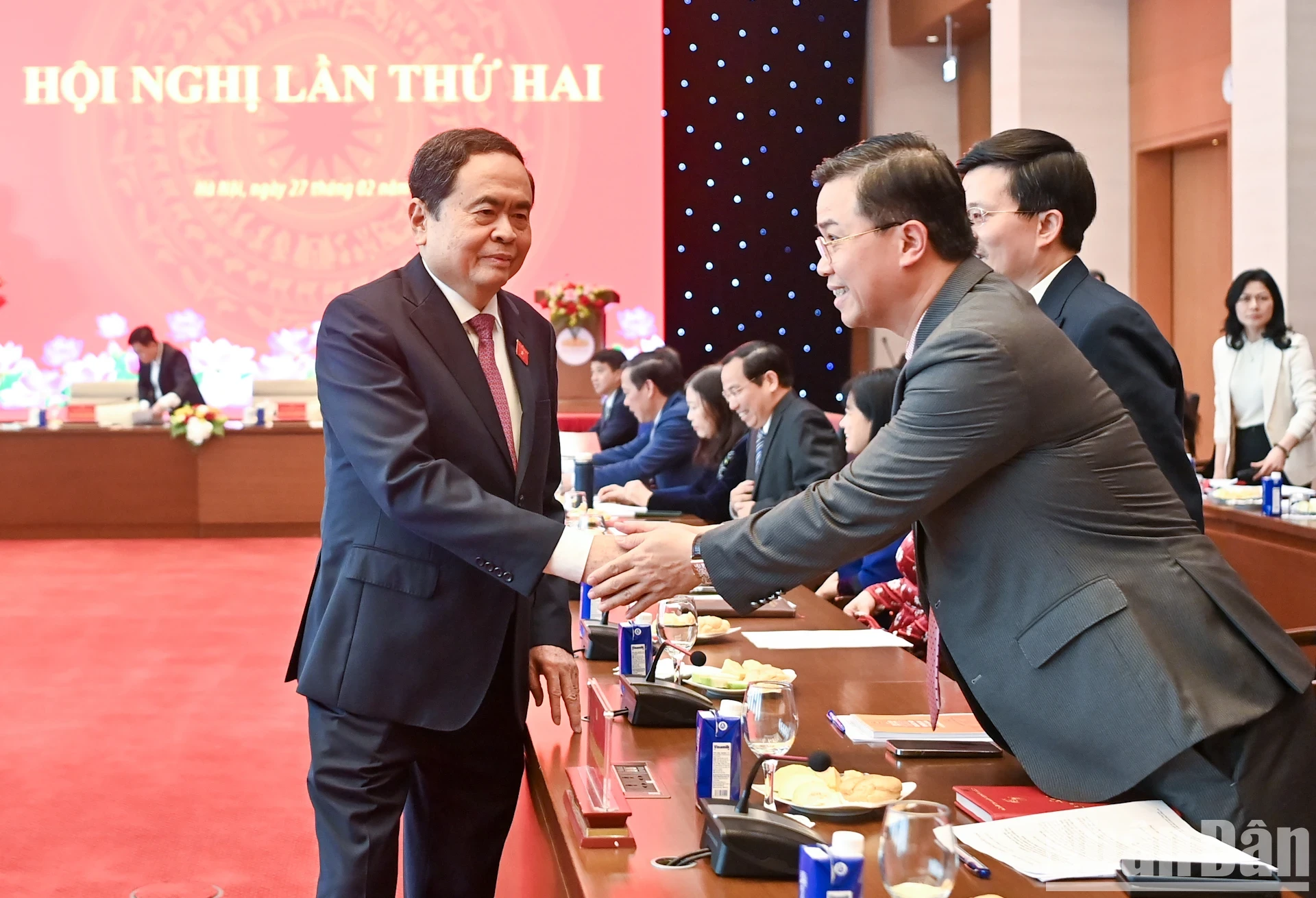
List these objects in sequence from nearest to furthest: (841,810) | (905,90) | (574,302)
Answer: (841,810)
(574,302)
(905,90)

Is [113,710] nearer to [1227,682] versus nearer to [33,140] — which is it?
[1227,682]

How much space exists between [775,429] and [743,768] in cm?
272

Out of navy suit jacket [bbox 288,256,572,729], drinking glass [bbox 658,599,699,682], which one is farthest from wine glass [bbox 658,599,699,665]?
navy suit jacket [bbox 288,256,572,729]

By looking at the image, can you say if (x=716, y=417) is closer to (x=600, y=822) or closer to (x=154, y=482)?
(x=600, y=822)

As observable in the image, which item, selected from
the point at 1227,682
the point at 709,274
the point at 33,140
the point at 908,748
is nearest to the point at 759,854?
the point at 908,748

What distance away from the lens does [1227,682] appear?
5.09ft

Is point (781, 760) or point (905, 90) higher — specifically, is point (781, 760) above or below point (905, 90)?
below

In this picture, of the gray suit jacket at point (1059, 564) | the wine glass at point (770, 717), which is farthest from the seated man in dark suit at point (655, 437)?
the gray suit jacket at point (1059, 564)

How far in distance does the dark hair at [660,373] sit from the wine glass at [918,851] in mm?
4942

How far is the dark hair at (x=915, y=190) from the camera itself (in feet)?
5.48

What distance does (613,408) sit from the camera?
711cm

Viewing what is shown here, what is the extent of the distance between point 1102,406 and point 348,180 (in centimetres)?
962

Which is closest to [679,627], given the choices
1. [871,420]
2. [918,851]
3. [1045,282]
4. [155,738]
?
[1045,282]

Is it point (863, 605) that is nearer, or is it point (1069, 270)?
point (1069, 270)
